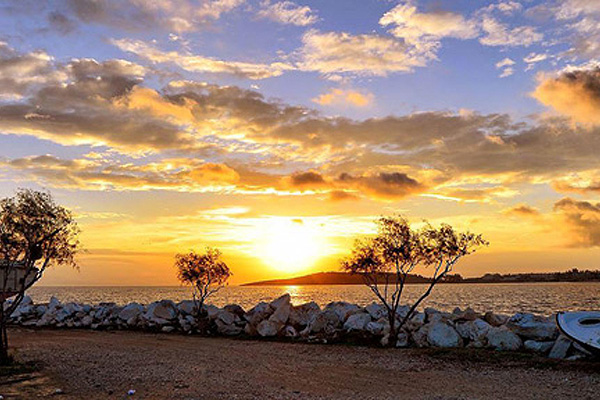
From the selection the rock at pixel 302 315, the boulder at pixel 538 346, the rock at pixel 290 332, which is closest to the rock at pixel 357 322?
the rock at pixel 302 315

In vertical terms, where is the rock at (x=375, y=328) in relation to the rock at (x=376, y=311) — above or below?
below

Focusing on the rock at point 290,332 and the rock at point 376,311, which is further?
the rock at point 376,311

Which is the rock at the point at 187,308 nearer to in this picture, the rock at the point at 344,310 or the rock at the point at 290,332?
the rock at the point at 290,332

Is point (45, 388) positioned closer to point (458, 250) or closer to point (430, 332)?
point (430, 332)

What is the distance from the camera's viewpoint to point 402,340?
1217 inches

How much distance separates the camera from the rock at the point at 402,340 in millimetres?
30625

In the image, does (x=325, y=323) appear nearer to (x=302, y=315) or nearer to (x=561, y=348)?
(x=302, y=315)

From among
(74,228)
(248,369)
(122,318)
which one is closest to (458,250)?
(248,369)

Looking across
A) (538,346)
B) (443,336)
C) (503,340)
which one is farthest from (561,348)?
(443,336)

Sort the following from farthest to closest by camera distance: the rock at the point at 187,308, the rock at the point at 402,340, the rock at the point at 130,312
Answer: the rock at the point at 130,312 < the rock at the point at 187,308 < the rock at the point at 402,340

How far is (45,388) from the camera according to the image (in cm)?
1931

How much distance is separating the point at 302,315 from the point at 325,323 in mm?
2926

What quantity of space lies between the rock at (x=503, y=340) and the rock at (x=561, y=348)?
1.94 m

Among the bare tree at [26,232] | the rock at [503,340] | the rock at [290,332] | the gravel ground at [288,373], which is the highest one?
the bare tree at [26,232]
